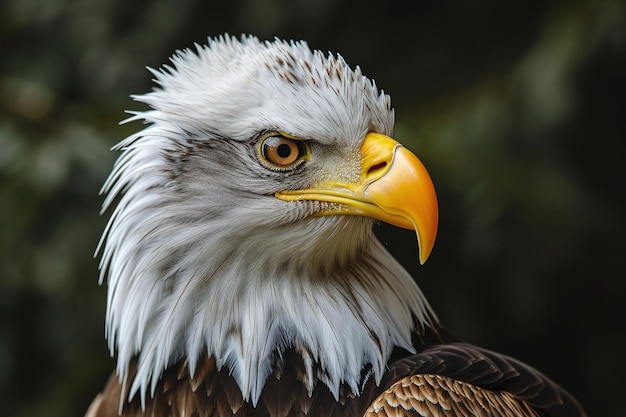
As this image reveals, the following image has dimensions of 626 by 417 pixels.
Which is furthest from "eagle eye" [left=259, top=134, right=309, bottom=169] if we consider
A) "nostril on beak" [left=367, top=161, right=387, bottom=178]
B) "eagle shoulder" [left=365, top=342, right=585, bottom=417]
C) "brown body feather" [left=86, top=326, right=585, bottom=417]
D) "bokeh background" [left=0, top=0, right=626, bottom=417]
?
"bokeh background" [left=0, top=0, right=626, bottom=417]

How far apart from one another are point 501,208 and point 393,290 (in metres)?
1.87

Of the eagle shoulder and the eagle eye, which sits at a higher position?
the eagle eye

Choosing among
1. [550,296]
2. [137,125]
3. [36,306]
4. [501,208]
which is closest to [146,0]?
[137,125]

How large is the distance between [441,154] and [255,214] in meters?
2.09

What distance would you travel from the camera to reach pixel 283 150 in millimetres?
2047

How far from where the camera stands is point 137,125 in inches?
168

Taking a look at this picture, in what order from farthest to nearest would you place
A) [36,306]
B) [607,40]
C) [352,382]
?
[36,306] < [607,40] < [352,382]

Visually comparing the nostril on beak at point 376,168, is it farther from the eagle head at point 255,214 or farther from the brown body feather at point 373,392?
the brown body feather at point 373,392

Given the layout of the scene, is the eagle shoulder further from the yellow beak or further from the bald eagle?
the yellow beak

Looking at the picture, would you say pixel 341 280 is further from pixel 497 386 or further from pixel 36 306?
pixel 36 306

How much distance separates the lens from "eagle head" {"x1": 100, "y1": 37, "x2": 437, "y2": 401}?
203 cm

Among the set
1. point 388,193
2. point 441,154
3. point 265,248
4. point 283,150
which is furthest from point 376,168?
point 441,154

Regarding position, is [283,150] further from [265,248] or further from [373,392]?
[373,392]

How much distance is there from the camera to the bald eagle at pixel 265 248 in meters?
2.03
